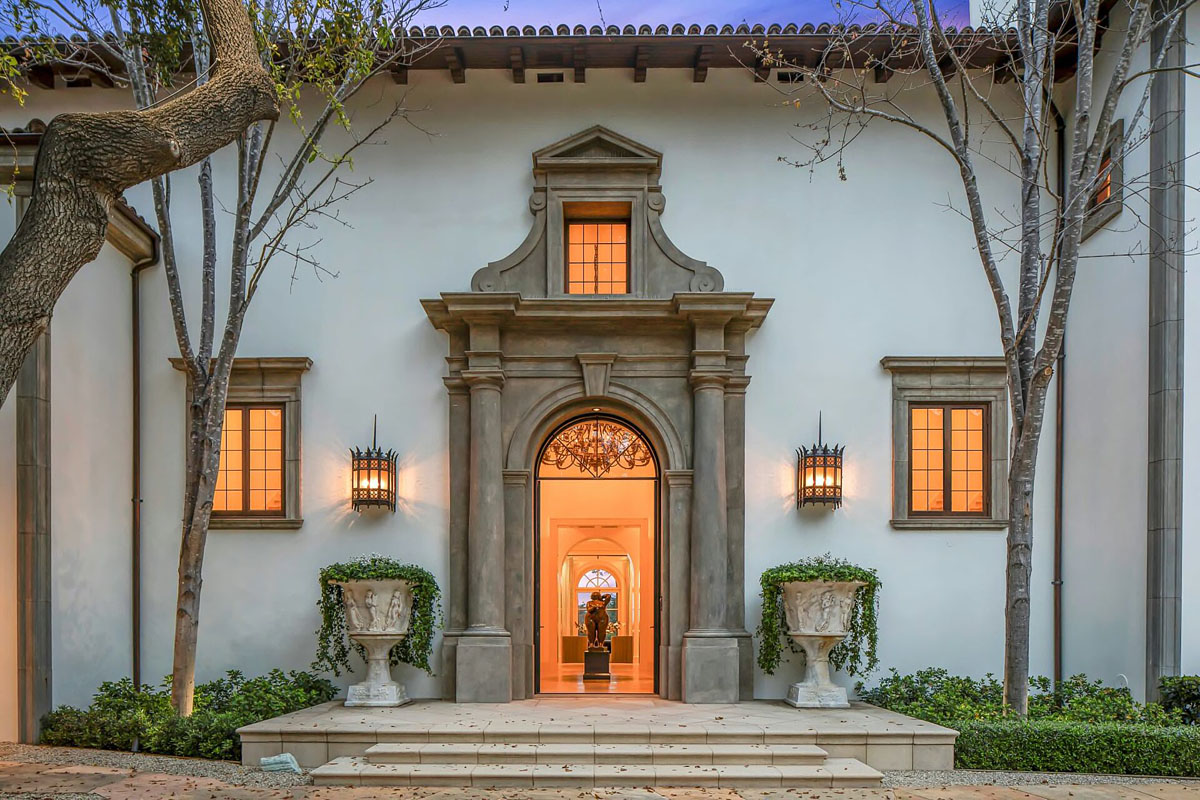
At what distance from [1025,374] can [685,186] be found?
442 centimetres

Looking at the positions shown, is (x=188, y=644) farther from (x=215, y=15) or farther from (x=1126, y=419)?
(x=1126, y=419)

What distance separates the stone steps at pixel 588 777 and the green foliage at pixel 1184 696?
3181mm

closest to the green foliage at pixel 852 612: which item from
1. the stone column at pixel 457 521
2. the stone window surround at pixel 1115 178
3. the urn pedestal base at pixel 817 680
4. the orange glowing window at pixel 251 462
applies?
the urn pedestal base at pixel 817 680

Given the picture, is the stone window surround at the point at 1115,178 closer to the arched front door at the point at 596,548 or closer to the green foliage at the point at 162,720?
the arched front door at the point at 596,548

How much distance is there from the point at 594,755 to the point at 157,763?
12.1 feet

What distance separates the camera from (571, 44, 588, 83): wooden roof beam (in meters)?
10.6

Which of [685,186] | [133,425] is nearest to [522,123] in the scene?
[685,186]

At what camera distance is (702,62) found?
10906 millimetres

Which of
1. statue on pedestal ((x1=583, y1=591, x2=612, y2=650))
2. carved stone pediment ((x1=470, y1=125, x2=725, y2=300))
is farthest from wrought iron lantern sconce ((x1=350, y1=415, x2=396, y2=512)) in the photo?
statue on pedestal ((x1=583, y1=591, x2=612, y2=650))

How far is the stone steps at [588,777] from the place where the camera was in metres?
7.55

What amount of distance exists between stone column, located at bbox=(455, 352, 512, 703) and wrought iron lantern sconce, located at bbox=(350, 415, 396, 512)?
0.95 m

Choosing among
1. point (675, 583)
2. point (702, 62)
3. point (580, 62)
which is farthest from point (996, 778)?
point (580, 62)

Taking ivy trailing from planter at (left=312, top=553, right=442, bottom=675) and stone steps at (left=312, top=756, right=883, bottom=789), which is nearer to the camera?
stone steps at (left=312, top=756, right=883, bottom=789)

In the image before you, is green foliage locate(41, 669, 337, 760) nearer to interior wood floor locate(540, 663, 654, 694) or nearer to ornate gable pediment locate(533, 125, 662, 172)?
interior wood floor locate(540, 663, 654, 694)
